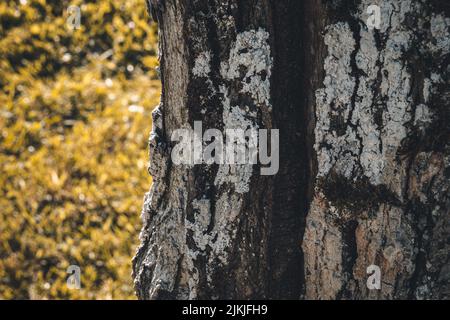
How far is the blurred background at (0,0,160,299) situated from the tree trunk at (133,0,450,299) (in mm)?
1158

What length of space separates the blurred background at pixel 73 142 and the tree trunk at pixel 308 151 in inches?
45.6

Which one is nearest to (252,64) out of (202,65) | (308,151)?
(202,65)

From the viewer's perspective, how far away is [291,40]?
160cm

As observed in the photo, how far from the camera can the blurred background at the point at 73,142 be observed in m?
2.93

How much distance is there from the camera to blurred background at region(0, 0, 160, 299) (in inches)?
115

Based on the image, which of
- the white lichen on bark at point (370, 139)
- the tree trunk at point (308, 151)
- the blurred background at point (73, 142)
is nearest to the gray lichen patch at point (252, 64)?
the tree trunk at point (308, 151)

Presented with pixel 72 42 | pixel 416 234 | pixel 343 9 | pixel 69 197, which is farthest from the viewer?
pixel 72 42

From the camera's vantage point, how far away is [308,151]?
5.42 ft

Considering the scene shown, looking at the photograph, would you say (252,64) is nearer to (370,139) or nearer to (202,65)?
(202,65)

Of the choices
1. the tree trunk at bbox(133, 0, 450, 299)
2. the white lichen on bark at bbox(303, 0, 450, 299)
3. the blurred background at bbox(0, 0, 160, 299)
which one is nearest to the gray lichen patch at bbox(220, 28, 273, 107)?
the tree trunk at bbox(133, 0, 450, 299)

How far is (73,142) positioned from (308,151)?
86.2 inches

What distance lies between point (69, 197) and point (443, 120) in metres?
2.28
